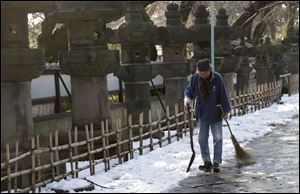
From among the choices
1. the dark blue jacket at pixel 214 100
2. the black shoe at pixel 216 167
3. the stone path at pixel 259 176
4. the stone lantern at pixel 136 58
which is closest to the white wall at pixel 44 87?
the stone lantern at pixel 136 58

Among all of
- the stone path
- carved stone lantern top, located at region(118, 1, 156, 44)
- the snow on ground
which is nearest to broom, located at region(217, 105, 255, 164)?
the stone path

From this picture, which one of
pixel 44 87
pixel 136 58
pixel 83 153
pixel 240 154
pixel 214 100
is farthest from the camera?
pixel 136 58

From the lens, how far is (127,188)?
7.07 meters

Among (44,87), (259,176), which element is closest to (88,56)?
(44,87)

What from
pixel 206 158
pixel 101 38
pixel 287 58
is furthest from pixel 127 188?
pixel 287 58

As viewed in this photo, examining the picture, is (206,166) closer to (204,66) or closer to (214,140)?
(214,140)

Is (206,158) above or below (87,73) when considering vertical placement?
below

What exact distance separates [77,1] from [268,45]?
49.5 ft

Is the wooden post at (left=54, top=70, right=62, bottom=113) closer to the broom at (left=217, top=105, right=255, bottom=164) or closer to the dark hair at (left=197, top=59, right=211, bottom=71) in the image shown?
the broom at (left=217, top=105, right=255, bottom=164)

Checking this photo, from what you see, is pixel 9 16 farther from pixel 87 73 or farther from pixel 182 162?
pixel 182 162

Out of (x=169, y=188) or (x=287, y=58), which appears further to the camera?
(x=287, y=58)

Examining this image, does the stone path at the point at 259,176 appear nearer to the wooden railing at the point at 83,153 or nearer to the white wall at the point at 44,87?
the wooden railing at the point at 83,153

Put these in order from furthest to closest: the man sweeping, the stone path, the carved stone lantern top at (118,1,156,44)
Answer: the carved stone lantern top at (118,1,156,44)
the man sweeping
the stone path

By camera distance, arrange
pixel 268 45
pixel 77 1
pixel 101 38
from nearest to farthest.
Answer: pixel 77 1
pixel 101 38
pixel 268 45
